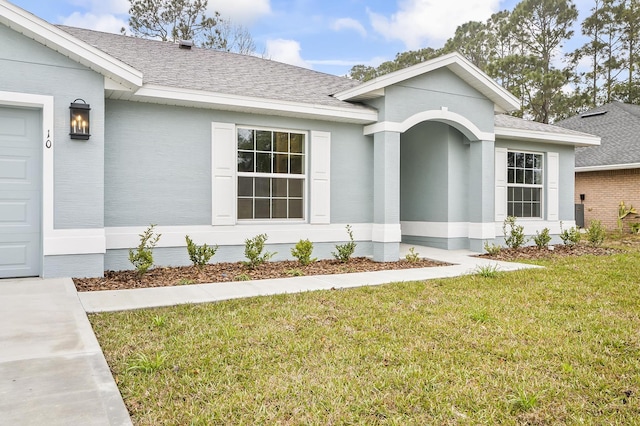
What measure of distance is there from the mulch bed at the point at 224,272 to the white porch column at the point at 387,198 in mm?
309

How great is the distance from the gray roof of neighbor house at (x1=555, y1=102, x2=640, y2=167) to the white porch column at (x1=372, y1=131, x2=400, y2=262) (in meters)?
11.2

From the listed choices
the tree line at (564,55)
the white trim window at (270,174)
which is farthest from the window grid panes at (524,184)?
the tree line at (564,55)

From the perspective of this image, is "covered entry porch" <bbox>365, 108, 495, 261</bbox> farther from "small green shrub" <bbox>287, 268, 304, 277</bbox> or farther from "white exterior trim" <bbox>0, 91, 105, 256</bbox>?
"white exterior trim" <bbox>0, 91, 105, 256</bbox>

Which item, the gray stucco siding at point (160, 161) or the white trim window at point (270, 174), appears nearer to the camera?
the gray stucco siding at point (160, 161)

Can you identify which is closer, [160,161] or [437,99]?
[160,161]

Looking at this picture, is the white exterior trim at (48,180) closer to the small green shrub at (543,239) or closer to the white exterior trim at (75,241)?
the white exterior trim at (75,241)

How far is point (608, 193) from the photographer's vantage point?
1669 cm

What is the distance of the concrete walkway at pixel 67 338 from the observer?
8.27 feet

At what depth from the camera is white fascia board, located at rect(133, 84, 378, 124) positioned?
7.04m

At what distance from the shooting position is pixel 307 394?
292 cm

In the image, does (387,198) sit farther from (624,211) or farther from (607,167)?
(624,211)

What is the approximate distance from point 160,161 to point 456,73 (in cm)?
624

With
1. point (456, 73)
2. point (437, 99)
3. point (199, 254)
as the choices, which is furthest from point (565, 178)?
point (199, 254)

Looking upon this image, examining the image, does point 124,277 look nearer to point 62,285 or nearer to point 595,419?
point 62,285
